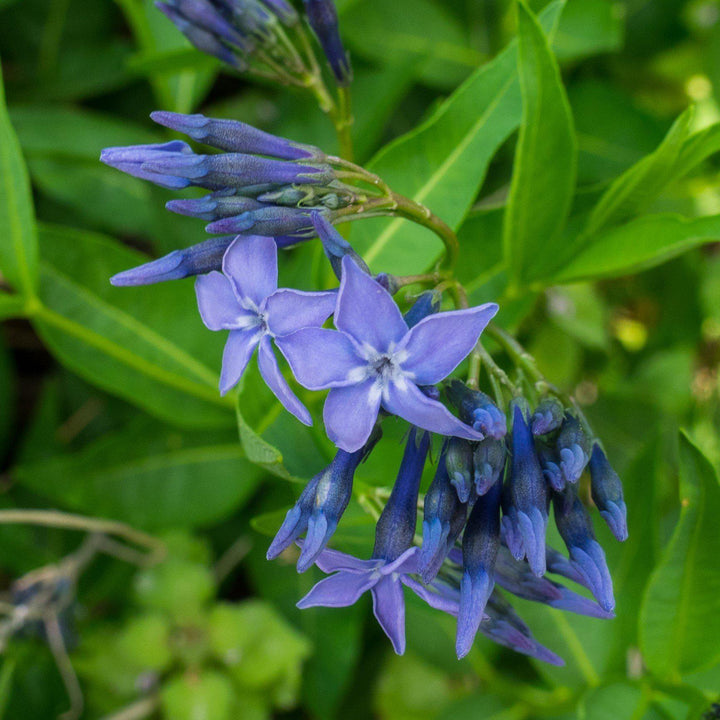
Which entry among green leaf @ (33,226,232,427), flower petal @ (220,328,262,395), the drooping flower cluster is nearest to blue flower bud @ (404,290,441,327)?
the drooping flower cluster

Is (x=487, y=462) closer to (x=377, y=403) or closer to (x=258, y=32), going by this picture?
(x=377, y=403)

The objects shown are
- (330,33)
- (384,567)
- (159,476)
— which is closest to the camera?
(384,567)

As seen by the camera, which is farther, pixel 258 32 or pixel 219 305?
pixel 258 32

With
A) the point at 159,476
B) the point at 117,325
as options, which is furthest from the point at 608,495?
the point at 159,476

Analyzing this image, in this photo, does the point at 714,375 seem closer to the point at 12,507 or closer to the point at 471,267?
the point at 471,267

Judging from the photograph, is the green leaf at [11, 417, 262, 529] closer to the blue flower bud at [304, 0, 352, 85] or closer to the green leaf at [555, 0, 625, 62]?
the blue flower bud at [304, 0, 352, 85]

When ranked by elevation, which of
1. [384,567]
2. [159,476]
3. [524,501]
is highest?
[524,501]
